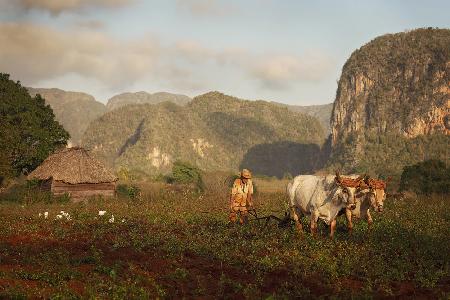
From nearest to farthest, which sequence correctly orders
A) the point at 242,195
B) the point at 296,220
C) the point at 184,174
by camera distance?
the point at 296,220
the point at 242,195
the point at 184,174

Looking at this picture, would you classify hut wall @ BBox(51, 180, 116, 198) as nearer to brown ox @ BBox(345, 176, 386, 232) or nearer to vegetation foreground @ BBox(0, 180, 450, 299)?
vegetation foreground @ BBox(0, 180, 450, 299)

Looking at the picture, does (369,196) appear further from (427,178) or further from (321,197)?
(427,178)

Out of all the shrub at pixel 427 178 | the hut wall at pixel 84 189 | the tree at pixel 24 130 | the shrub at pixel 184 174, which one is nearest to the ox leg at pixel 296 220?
the hut wall at pixel 84 189

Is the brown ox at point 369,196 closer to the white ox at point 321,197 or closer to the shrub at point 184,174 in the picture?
the white ox at point 321,197

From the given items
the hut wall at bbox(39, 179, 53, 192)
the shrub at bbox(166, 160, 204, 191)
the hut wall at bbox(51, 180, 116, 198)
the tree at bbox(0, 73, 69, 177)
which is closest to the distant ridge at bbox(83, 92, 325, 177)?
the shrub at bbox(166, 160, 204, 191)

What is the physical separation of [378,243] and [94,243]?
7.82 metres

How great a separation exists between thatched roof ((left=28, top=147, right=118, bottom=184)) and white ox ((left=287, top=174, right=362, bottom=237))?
824 inches

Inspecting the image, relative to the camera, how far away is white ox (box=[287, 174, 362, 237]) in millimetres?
12820

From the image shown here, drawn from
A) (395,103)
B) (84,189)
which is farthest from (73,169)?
(395,103)

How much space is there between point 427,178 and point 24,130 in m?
31.5

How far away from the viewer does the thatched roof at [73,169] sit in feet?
105

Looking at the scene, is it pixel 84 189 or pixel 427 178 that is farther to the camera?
pixel 427 178

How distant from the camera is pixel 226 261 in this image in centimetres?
1112

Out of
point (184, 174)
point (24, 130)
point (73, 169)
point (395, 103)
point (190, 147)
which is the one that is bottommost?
point (184, 174)
